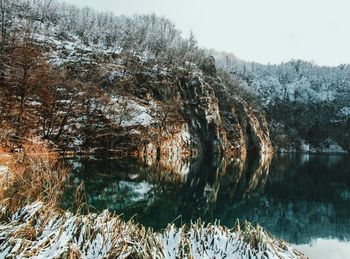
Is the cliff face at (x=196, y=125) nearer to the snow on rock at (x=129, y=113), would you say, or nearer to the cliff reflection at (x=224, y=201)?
the snow on rock at (x=129, y=113)

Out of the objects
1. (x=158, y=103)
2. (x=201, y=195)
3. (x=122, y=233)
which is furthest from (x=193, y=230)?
(x=158, y=103)

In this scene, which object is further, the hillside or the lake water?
the hillside

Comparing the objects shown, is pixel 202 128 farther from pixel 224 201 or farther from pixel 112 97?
pixel 224 201

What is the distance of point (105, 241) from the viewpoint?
345 inches

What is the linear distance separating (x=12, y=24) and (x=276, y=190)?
4787 inches

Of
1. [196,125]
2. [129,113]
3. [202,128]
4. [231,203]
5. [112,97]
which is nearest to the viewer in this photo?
[231,203]

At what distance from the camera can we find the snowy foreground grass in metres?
7.82

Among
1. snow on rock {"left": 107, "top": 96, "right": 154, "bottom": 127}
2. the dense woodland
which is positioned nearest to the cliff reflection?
the dense woodland

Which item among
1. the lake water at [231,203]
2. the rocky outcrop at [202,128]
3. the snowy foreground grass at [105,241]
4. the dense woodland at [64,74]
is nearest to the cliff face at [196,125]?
the rocky outcrop at [202,128]

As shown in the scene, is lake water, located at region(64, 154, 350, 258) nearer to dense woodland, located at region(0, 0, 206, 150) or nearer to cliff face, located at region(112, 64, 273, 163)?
dense woodland, located at region(0, 0, 206, 150)

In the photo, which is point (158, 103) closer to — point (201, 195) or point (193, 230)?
point (201, 195)

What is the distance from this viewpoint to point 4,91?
234 feet

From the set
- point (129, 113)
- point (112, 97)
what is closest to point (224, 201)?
point (129, 113)

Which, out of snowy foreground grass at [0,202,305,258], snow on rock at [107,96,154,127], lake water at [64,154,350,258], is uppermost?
snow on rock at [107,96,154,127]
